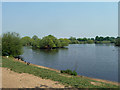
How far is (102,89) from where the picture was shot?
638cm

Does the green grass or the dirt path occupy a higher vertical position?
the dirt path

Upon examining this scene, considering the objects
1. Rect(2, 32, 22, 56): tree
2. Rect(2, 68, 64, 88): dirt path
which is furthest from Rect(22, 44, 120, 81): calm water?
Rect(2, 68, 64, 88): dirt path

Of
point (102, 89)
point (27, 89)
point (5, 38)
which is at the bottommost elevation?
point (102, 89)

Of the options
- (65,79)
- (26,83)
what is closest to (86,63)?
(65,79)

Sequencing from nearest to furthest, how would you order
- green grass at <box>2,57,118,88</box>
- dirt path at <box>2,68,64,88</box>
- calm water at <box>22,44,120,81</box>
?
dirt path at <box>2,68,64,88</box>
green grass at <box>2,57,118,88</box>
calm water at <box>22,44,120,81</box>

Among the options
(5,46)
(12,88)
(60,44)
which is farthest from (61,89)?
(60,44)

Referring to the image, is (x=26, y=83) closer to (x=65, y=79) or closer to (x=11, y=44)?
(x=65, y=79)

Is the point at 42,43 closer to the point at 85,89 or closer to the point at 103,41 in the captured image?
the point at 85,89

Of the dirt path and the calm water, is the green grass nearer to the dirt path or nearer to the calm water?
the dirt path

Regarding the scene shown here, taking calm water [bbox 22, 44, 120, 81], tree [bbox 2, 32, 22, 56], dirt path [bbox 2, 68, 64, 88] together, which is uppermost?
tree [bbox 2, 32, 22, 56]

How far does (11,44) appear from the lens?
1000 inches

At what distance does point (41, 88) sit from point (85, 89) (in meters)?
2.38

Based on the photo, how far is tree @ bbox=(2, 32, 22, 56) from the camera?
24.5 metres

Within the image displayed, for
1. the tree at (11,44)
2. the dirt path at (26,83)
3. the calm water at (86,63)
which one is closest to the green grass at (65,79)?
the dirt path at (26,83)
